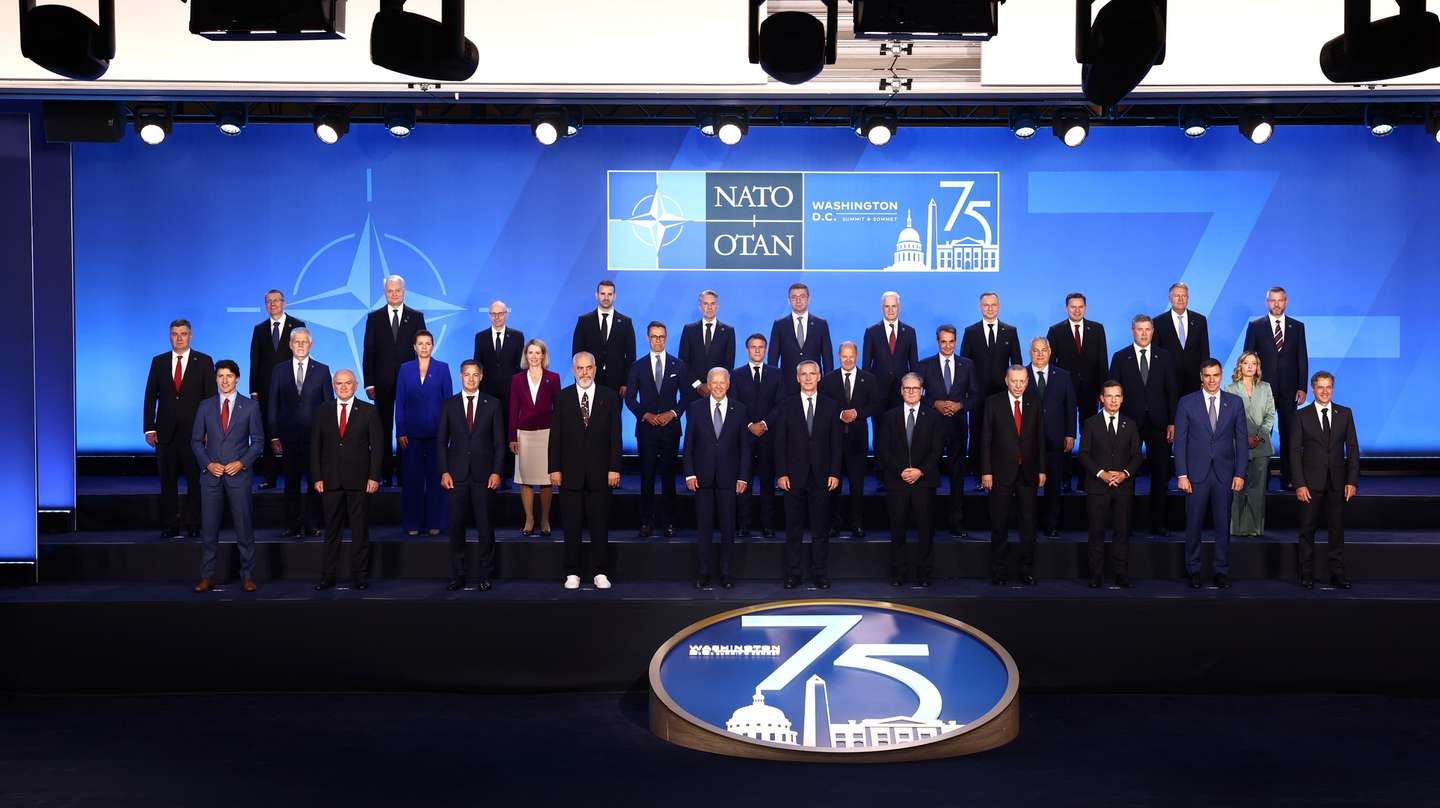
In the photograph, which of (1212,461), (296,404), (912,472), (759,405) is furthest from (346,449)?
(1212,461)

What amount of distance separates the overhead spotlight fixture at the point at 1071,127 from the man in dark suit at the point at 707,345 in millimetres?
3140

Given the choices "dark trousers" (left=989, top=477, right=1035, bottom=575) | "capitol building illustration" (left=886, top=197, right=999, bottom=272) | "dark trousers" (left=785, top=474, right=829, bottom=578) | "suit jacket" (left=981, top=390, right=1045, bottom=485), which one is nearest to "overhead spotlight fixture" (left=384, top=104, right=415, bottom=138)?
"dark trousers" (left=785, top=474, right=829, bottom=578)

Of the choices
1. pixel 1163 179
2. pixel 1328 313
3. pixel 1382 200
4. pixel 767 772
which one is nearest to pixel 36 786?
pixel 767 772

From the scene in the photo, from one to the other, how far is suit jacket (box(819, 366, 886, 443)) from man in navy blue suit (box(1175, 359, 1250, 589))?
219 cm

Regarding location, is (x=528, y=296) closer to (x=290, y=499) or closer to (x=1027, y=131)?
(x=290, y=499)

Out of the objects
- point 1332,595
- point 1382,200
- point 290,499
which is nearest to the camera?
point 1332,595

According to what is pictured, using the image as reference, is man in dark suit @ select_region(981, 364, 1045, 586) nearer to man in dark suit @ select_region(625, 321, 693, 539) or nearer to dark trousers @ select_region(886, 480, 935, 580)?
dark trousers @ select_region(886, 480, 935, 580)

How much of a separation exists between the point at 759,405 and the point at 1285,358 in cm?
434

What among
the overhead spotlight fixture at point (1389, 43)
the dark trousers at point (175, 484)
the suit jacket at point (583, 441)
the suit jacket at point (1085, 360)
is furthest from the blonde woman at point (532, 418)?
the overhead spotlight fixture at point (1389, 43)

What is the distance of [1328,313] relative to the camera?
1047 cm

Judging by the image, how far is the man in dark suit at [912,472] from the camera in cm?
770

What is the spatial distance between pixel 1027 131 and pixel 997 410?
2.64 m

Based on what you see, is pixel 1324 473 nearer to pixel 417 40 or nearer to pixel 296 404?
pixel 417 40

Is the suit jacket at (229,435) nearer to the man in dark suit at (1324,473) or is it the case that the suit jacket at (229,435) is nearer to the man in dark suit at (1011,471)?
the man in dark suit at (1011,471)
